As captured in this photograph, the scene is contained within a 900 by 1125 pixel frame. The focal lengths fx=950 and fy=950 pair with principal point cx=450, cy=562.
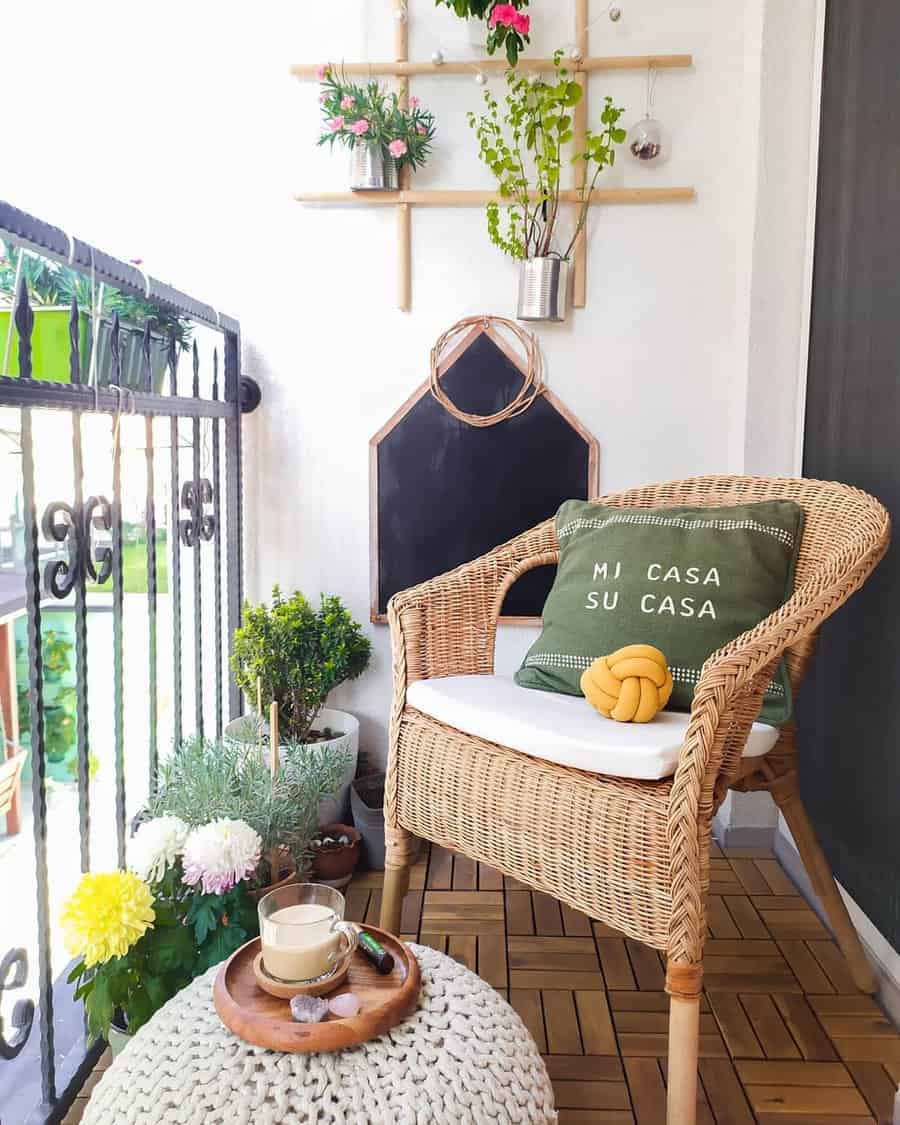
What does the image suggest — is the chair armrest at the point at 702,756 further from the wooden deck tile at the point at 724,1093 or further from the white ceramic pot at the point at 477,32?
the white ceramic pot at the point at 477,32

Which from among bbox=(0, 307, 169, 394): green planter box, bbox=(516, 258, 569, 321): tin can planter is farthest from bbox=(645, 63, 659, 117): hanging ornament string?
bbox=(0, 307, 169, 394): green planter box

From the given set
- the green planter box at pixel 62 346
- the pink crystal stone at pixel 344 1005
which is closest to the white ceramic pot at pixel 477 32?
the green planter box at pixel 62 346

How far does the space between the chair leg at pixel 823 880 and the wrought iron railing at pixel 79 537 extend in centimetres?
118

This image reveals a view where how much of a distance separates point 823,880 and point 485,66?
197 centimetres

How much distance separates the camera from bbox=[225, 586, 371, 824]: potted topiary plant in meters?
2.20

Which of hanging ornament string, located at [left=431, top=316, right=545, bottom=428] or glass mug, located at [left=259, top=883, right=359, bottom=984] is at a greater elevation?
hanging ornament string, located at [left=431, top=316, right=545, bottom=428]

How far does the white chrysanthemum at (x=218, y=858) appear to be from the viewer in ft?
4.54

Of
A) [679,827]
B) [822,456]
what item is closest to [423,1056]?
[679,827]

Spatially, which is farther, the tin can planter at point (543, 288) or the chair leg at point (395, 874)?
the tin can planter at point (543, 288)

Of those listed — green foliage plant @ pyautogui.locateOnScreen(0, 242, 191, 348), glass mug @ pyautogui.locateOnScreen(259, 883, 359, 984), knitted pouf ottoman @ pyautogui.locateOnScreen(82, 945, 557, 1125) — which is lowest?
knitted pouf ottoman @ pyautogui.locateOnScreen(82, 945, 557, 1125)

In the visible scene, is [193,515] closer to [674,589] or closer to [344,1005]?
[674,589]

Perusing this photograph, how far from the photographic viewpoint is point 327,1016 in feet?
3.29

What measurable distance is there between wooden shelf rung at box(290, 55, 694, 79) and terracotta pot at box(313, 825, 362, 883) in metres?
1.83

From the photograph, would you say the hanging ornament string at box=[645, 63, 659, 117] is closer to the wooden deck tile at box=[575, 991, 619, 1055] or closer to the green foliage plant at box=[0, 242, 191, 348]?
the green foliage plant at box=[0, 242, 191, 348]
